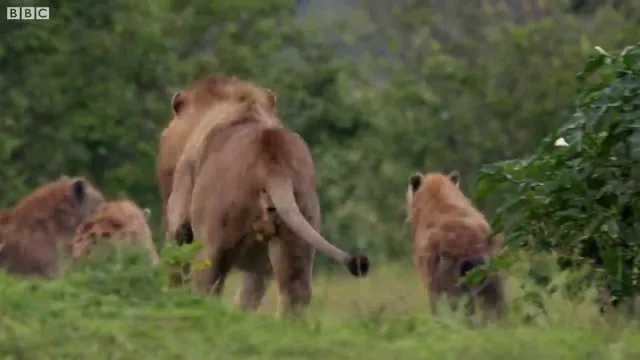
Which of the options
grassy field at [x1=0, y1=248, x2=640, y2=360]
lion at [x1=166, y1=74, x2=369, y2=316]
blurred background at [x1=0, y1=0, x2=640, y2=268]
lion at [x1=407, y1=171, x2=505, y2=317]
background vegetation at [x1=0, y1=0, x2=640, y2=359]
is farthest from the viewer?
blurred background at [x1=0, y1=0, x2=640, y2=268]

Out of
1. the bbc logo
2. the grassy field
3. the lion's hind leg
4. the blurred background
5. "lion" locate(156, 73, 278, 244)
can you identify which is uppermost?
the bbc logo

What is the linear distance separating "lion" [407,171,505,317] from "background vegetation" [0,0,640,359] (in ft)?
0.78

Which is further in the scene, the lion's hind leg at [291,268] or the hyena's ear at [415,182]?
the hyena's ear at [415,182]

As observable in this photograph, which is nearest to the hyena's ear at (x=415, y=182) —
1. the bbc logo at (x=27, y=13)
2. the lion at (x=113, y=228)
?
the lion at (x=113, y=228)

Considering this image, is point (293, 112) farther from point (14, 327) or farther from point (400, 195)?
point (14, 327)

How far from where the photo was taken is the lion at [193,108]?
1008cm

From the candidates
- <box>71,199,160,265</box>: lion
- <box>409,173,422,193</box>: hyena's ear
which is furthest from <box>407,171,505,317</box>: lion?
<box>71,199,160,265</box>: lion

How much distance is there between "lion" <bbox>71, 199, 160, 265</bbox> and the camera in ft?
31.1

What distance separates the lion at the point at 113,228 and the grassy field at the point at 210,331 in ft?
7.68

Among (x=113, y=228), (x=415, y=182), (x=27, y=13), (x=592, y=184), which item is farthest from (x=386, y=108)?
(x=592, y=184)

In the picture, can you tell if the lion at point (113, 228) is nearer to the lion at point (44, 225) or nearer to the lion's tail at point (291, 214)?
the lion at point (44, 225)

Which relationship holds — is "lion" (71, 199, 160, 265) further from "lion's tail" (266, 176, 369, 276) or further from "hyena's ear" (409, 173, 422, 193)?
"hyena's ear" (409, 173, 422, 193)

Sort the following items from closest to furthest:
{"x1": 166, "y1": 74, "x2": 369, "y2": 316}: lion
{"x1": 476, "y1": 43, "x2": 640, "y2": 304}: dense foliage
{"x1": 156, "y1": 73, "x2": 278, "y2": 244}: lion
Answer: {"x1": 476, "y1": 43, "x2": 640, "y2": 304}: dense foliage → {"x1": 166, "y1": 74, "x2": 369, "y2": 316}: lion → {"x1": 156, "y1": 73, "x2": 278, "y2": 244}: lion

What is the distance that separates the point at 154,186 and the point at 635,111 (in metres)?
13.8
